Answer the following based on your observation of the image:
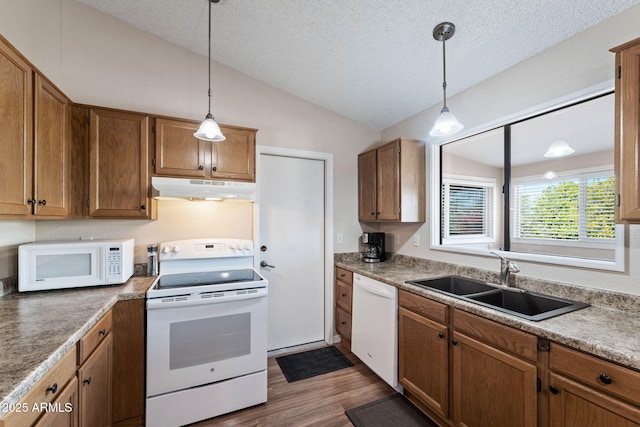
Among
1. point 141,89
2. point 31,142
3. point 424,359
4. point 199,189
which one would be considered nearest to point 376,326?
point 424,359

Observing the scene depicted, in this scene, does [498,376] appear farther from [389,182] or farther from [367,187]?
[367,187]

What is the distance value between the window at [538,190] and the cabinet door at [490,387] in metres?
0.78

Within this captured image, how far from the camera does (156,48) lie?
2.38 meters

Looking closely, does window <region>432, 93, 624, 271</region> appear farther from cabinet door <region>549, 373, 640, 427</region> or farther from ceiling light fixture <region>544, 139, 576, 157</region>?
cabinet door <region>549, 373, 640, 427</region>

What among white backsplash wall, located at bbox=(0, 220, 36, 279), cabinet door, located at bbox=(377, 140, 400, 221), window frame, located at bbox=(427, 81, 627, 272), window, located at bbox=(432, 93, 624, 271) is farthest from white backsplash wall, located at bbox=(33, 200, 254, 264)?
window, located at bbox=(432, 93, 624, 271)

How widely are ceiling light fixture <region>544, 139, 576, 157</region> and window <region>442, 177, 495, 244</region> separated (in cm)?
47

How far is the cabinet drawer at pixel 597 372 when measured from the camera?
0.97 meters

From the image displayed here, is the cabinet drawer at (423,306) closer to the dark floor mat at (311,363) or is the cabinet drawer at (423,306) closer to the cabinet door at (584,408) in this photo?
the cabinet door at (584,408)

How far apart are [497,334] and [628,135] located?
110cm

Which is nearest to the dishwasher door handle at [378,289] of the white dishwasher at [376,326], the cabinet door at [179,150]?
the white dishwasher at [376,326]

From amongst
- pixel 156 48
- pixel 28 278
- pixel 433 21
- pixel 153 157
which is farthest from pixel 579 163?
pixel 28 278

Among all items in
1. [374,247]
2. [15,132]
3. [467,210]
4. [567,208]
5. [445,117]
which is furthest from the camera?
[374,247]

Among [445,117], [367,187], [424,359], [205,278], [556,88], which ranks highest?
[556,88]

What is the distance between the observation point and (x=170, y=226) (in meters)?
A: 2.39
